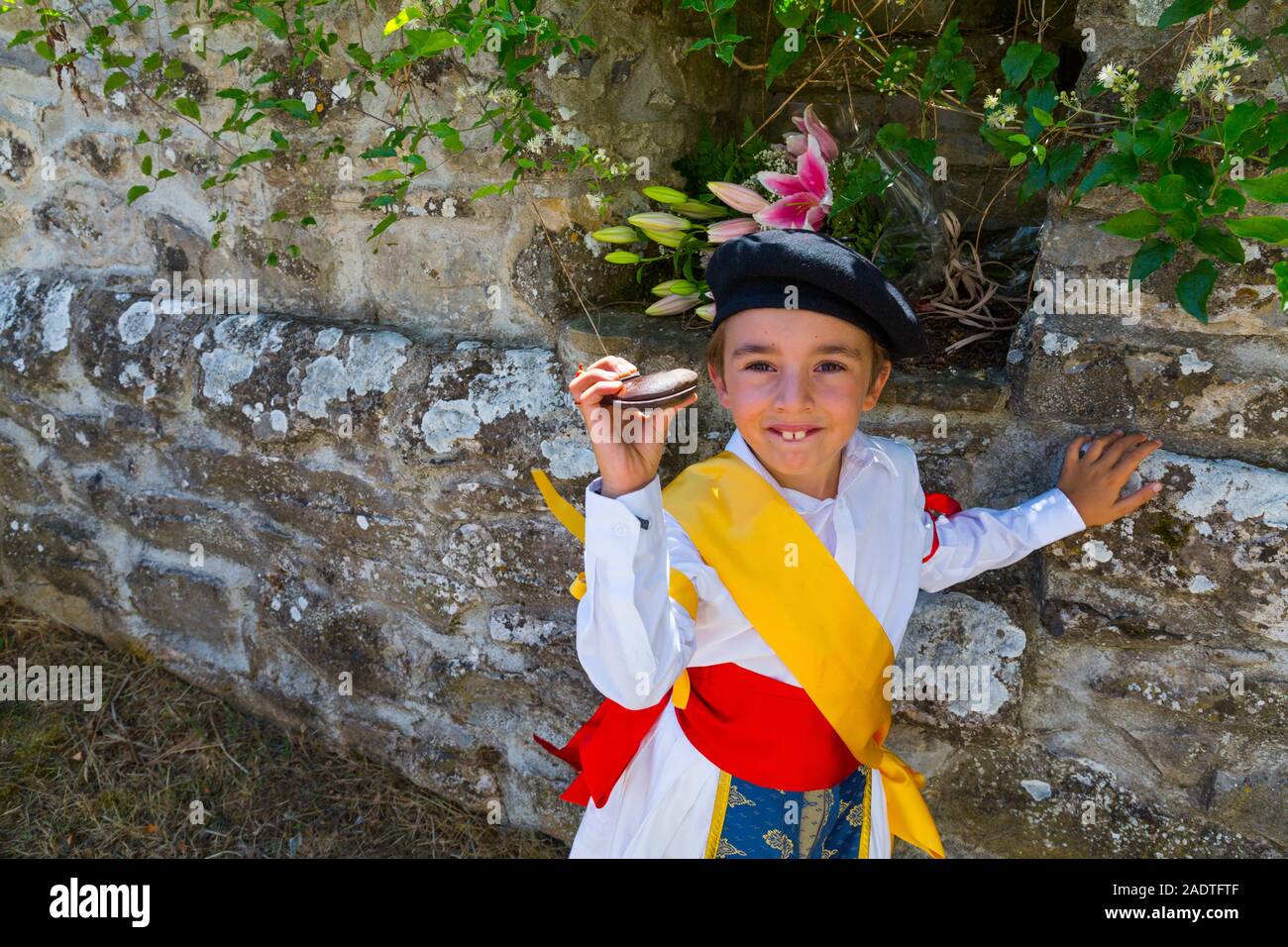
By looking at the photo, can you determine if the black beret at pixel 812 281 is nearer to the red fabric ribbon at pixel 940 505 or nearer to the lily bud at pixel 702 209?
the red fabric ribbon at pixel 940 505

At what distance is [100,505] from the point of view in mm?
2947

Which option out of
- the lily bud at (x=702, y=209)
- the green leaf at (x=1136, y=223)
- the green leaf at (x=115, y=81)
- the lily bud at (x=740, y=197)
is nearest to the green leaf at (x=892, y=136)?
the lily bud at (x=740, y=197)

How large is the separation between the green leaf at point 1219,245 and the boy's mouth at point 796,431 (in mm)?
591

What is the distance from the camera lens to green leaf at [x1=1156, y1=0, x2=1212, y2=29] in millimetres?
1516

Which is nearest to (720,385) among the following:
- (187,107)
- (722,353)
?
(722,353)

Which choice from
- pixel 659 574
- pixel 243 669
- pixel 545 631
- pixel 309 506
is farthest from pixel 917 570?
pixel 243 669

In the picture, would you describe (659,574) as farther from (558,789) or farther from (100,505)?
(100,505)

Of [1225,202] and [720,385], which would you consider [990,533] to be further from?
[1225,202]

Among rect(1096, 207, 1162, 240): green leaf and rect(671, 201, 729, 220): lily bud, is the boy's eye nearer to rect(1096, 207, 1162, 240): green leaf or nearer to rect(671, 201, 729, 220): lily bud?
rect(1096, 207, 1162, 240): green leaf

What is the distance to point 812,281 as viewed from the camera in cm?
157

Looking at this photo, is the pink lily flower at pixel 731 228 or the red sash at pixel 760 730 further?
the pink lily flower at pixel 731 228

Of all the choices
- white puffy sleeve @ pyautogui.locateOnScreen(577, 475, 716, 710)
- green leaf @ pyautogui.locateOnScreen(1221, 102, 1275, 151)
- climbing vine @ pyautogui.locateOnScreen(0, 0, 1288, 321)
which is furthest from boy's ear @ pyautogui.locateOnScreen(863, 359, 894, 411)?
green leaf @ pyautogui.locateOnScreen(1221, 102, 1275, 151)

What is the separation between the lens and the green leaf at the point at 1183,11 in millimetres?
1516

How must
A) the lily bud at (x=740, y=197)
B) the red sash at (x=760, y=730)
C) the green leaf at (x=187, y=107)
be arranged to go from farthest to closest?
the green leaf at (x=187, y=107)
the lily bud at (x=740, y=197)
the red sash at (x=760, y=730)
